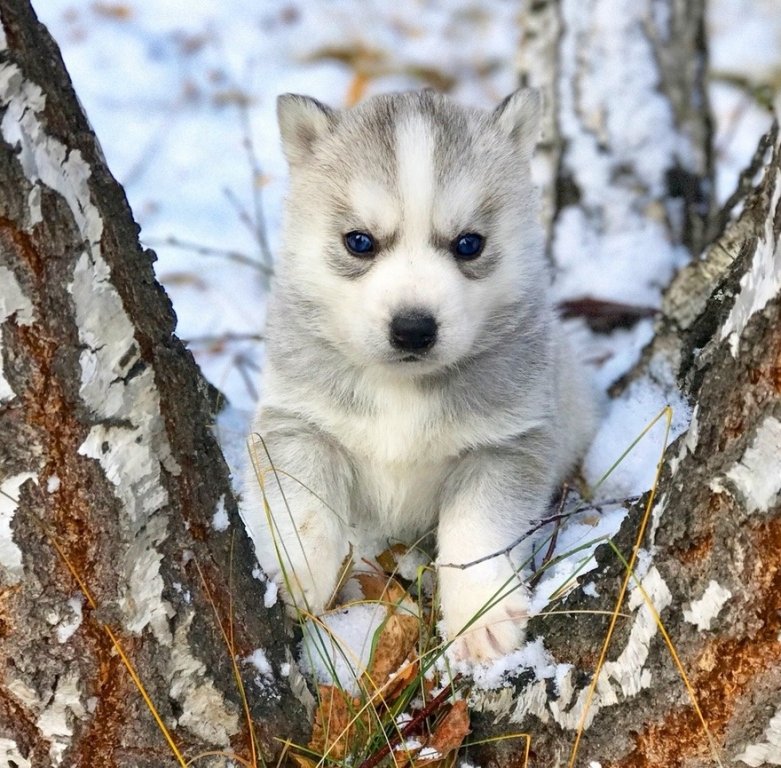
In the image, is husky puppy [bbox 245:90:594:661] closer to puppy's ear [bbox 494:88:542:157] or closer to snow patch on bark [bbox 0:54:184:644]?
puppy's ear [bbox 494:88:542:157]

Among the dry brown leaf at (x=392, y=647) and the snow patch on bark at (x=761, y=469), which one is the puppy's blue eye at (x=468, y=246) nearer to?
the dry brown leaf at (x=392, y=647)

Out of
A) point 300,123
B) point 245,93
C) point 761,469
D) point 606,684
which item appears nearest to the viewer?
point 761,469

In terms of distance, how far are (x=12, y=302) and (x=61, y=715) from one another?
88 centimetres

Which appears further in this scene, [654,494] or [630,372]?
[630,372]

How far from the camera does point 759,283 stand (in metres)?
1.86

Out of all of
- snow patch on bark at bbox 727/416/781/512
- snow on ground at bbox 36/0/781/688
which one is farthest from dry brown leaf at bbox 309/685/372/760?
snow on ground at bbox 36/0/781/688

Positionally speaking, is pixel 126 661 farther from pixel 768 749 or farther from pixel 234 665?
pixel 768 749

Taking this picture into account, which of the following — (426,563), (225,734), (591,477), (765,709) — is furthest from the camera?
(591,477)

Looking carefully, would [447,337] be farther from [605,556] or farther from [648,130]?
[648,130]

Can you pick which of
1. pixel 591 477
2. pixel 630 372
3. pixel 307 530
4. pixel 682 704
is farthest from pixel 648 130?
pixel 682 704

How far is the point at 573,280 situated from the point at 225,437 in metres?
2.21

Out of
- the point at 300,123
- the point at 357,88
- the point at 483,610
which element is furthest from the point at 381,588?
the point at 357,88

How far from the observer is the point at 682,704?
2.05 metres

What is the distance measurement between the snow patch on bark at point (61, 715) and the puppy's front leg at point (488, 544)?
882 mm
